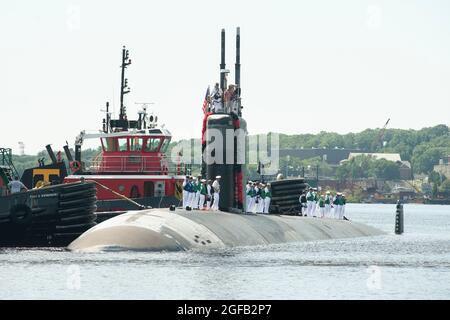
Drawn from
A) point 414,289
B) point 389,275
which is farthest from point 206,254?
point 414,289

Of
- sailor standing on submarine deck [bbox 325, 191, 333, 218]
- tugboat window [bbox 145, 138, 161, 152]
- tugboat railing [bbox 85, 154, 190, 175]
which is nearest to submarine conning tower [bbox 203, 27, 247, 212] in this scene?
tugboat railing [bbox 85, 154, 190, 175]

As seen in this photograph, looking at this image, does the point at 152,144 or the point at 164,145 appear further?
the point at 164,145

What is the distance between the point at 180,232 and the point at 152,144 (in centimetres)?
1658

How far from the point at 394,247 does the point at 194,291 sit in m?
24.3

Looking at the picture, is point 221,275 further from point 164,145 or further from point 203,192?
point 164,145

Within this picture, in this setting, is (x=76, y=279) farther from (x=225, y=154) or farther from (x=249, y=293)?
(x=225, y=154)

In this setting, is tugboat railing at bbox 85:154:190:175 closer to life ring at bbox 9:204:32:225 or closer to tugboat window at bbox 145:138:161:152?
tugboat window at bbox 145:138:161:152

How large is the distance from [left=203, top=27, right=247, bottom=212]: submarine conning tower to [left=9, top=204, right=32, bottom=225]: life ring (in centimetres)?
745

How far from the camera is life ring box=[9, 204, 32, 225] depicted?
152 feet

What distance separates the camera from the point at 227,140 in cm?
4697

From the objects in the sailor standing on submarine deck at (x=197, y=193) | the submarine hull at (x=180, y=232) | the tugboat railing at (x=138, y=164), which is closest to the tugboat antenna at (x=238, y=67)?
the sailor standing on submarine deck at (x=197, y=193)

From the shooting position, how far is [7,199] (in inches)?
1822

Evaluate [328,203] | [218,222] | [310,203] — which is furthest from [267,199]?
[218,222]

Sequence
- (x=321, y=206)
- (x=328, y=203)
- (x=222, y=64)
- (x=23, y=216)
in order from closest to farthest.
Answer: (x=23, y=216)
(x=222, y=64)
(x=321, y=206)
(x=328, y=203)
